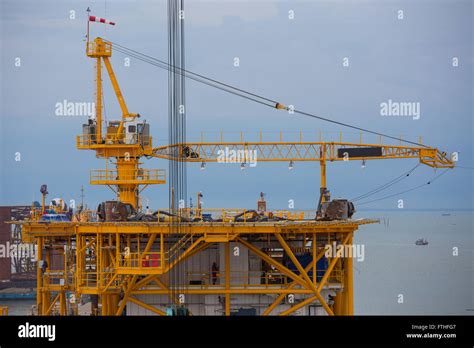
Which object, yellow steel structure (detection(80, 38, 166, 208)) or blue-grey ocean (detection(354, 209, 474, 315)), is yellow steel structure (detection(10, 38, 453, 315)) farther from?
blue-grey ocean (detection(354, 209, 474, 315))

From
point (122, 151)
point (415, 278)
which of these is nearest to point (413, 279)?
point (415, 278)

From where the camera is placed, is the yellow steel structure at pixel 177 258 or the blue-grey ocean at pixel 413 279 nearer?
the yellow steel structure at pixel 177 258

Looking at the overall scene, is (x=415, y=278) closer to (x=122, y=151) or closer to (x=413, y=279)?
(x=413, y=279)

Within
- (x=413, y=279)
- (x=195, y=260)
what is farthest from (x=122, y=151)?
(x=413, y=279)

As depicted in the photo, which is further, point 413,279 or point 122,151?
point 413,279

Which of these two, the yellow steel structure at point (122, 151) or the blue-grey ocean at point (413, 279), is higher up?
the yellow steel structure at point (122, 151)

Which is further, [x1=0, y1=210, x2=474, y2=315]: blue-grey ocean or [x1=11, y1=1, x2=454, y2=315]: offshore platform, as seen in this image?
[x1=0, y1=210, x2=474, y2=315]: blue-grey ocean

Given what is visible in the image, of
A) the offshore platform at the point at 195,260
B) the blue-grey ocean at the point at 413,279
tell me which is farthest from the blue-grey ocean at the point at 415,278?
the offshore platform at the point at 195,260

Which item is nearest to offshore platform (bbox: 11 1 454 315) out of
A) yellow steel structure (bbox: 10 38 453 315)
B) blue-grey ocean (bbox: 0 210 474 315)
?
yellow steel structure (bbox: 10 38 453 315)

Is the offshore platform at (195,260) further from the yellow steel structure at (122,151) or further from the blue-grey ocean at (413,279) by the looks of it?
the blue-grey ocean at (413,279)

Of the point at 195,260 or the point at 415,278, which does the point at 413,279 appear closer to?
the point at 415,278
